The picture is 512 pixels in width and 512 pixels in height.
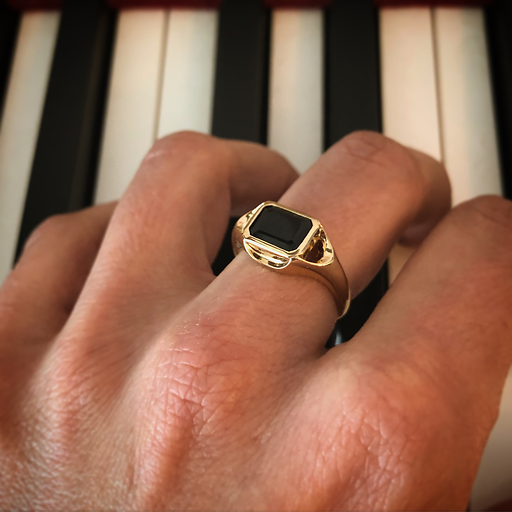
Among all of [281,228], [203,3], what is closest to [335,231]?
[281,228]

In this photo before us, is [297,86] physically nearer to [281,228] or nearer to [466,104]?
[466,104]

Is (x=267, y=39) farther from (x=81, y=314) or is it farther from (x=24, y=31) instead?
(x=81, y=314)

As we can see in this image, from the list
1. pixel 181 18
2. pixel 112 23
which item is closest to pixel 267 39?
pixel 181 18

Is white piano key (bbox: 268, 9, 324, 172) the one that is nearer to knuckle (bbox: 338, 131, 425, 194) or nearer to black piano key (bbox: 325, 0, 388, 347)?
black piano key (bbox: 325, 0, 388, 347)

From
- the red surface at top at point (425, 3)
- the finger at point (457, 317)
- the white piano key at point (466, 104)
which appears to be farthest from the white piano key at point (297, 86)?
the finger at point (457, 317)

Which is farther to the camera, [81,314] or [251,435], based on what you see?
[81,314]
